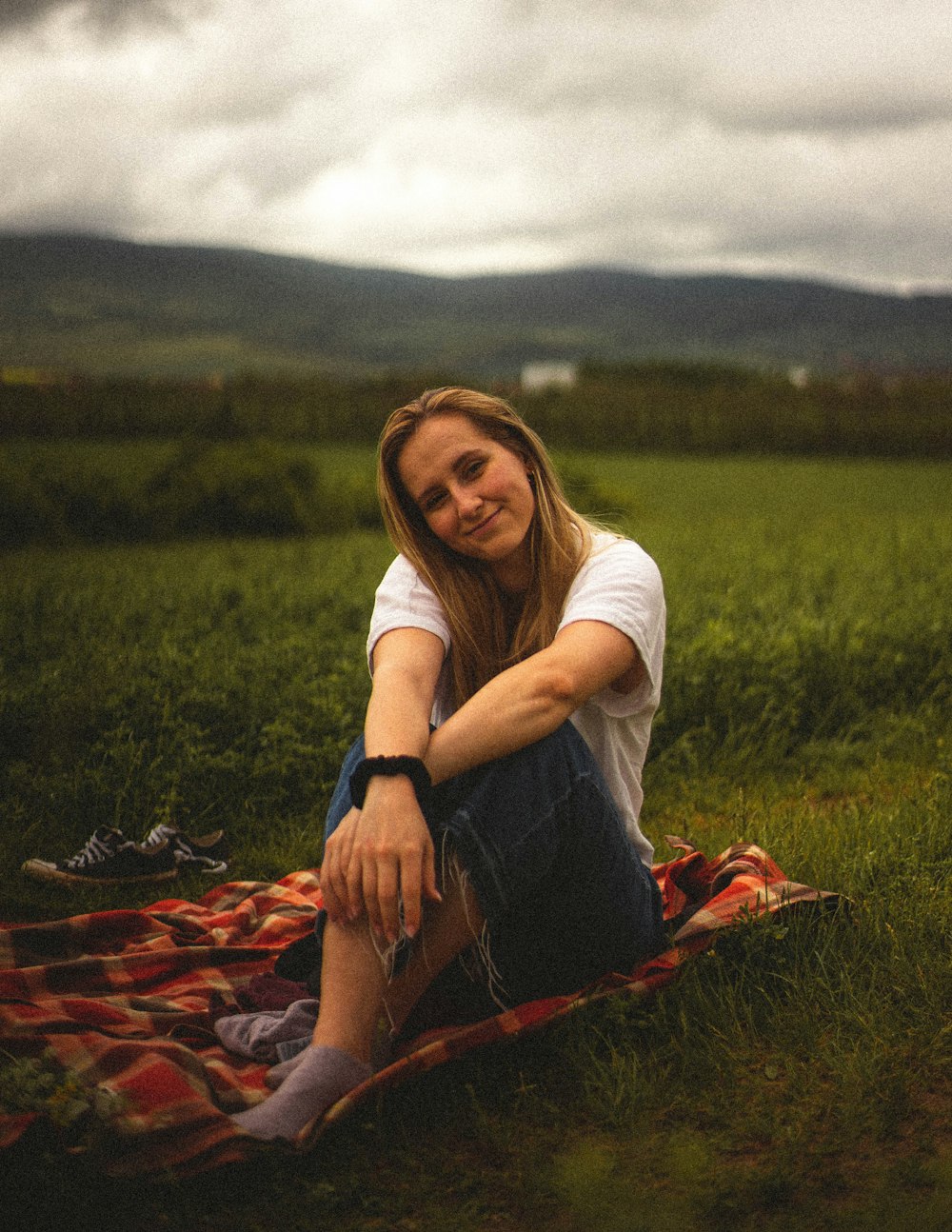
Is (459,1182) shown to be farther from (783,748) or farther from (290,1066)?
(783,748)

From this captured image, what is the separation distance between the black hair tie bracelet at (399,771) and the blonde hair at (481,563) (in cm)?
54

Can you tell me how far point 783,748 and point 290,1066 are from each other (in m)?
3.56

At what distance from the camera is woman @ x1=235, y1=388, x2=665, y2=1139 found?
7.43 ft

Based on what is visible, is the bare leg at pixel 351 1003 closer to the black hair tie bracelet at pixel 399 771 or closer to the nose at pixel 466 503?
the black hair tie bracelet at pixel 399 771

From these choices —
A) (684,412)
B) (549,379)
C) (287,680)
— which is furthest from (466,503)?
(549,379)

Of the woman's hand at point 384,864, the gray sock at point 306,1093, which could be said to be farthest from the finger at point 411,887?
the gray sock at point 306,1093

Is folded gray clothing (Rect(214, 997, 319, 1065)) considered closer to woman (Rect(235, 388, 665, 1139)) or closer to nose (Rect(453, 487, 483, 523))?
woman (Rect(235, 388, 665, 1139))

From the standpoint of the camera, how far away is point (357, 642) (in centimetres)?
634

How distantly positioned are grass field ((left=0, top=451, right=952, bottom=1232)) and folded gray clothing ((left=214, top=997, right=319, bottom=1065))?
33 cm

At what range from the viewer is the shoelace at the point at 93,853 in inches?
149

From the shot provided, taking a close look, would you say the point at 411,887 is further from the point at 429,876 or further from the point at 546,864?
the point at 546,864

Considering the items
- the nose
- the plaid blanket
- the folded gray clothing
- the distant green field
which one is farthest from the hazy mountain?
the folded gray clothing

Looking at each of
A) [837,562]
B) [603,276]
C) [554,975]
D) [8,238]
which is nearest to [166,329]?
[8,238]

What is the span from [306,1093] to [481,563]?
144 cm
